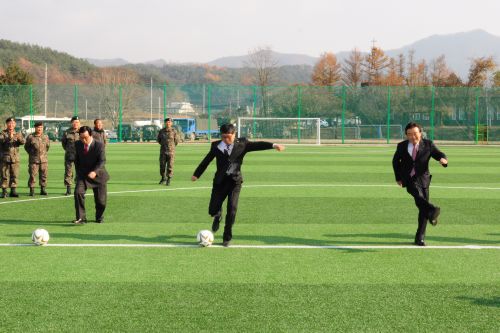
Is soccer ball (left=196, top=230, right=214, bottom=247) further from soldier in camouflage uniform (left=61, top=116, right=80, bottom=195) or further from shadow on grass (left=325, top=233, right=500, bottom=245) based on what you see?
→ soldier in camouflage uniform (left=61, top=116, right=80, bottom=195)

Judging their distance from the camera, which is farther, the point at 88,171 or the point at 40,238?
the point at 88,171

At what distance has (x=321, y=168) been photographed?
86.9 ft

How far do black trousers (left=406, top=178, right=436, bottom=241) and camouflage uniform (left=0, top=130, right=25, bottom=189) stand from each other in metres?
10.3

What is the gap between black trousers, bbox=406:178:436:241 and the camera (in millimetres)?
10070

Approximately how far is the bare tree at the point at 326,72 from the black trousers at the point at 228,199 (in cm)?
8430

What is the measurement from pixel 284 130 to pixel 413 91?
1156 cm

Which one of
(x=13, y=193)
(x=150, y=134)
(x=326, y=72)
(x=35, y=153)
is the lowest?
(x=13, y=193)

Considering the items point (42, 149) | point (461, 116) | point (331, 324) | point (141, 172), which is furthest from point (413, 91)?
point (331, 324)

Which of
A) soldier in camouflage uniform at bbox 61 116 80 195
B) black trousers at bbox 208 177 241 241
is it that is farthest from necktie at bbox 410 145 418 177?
soldier in camouflage uniform at bbox 61 116 80 195

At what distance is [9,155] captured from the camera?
53.6 ft

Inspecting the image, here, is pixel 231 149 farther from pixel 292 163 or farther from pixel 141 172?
pixel 292 163

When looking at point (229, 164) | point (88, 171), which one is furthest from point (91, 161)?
point (229, 164)

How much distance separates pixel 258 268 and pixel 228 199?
2.16 metres

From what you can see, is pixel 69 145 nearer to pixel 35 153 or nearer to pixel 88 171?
pixel 35 153
